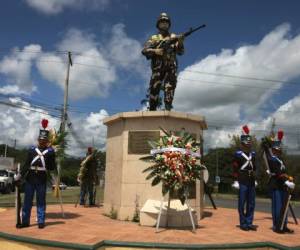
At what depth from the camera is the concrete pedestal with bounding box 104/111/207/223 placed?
9.46 m

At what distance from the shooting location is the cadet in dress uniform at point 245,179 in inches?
329

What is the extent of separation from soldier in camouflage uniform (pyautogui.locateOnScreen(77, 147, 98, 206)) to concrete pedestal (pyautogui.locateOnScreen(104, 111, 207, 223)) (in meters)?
3.13

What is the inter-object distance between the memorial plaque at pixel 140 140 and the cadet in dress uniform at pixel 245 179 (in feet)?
6.46

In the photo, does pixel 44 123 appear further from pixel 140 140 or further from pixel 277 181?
pixel 277 181

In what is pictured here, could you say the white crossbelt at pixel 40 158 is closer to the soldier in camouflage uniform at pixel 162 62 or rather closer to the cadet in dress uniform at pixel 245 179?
the soldier in camouflage uniform at pixel 162 62

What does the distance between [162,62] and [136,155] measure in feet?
8.26

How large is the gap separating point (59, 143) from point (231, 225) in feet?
13.9

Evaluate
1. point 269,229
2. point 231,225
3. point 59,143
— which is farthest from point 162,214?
point 59,143

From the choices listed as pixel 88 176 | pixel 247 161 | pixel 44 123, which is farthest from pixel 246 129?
pixel 88 176

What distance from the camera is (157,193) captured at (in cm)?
932

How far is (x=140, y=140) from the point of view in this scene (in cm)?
963

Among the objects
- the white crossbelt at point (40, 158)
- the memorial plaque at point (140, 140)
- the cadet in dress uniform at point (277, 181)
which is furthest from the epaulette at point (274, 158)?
the white crossbelt at point (40, 158)

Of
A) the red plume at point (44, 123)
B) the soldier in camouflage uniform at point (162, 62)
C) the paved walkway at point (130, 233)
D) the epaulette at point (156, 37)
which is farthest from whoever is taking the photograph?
the epaulette at point (156, 37)

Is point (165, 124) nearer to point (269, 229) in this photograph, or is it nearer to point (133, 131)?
point (133, 131)
